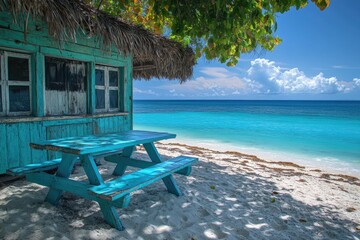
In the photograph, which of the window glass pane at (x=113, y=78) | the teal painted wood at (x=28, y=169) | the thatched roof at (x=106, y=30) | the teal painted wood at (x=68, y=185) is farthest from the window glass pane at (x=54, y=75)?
the teal painted wood at (x=68, y=185)

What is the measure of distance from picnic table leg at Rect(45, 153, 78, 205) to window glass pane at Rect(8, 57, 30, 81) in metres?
1.80

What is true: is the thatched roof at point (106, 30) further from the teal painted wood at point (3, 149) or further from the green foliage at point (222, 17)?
the teal painted wood at point (3, 149)

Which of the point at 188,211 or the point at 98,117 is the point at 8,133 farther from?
the point at 188,211

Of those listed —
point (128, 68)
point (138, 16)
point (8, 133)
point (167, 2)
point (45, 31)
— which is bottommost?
point (8, 133)

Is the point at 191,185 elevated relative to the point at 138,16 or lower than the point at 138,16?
lower

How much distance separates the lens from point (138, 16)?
6953mm

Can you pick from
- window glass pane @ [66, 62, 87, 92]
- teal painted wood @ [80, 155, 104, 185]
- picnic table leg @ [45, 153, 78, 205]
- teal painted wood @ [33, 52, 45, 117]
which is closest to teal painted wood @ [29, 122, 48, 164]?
teal painted wood @ [33, 52, 45, 117]

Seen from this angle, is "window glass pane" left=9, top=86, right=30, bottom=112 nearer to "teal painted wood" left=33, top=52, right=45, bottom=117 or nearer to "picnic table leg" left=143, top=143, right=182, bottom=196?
"teal painted wood" left=33, top=52, right=45, bottom=117

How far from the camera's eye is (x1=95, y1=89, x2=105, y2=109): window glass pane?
4.90 meters

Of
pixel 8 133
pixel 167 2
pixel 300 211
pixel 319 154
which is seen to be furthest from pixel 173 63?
pixel 319 154

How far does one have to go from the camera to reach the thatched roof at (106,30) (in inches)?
125

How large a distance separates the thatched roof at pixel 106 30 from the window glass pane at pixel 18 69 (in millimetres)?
597

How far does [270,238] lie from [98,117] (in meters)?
3.62

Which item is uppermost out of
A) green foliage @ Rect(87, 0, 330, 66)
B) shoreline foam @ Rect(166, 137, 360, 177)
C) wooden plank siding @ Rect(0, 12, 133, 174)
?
green foliage @ Rect(87, 0, 330, 66)
